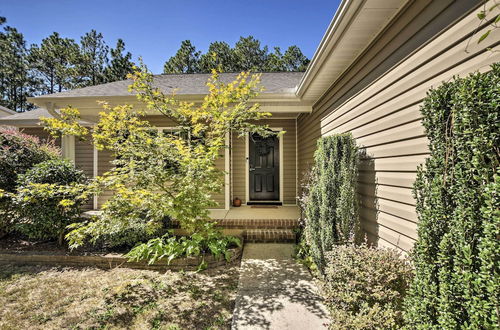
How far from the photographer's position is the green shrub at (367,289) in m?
1.65

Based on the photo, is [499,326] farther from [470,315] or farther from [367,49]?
[367,49]

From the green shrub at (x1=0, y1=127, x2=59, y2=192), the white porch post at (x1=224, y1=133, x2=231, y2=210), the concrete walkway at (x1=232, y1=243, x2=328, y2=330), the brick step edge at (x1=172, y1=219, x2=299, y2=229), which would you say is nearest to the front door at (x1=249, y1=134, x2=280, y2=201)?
the white porch post at (x1=224, y1=133, x2=231, y2=210)

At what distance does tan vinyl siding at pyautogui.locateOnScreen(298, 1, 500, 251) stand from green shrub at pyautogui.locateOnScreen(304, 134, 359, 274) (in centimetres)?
21

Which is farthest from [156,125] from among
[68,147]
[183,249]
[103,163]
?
[183,249]

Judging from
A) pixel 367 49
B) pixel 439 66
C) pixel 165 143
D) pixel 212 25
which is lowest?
pixel 165 143

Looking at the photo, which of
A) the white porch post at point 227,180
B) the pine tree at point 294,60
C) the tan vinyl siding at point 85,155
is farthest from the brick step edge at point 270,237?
the pine tree at point 294,60

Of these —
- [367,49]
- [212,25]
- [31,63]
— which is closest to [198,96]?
[367,49]

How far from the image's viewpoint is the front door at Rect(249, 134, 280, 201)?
21.6ft

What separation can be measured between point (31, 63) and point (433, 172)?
26.8 meters

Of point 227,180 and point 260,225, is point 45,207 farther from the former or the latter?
point 260,225

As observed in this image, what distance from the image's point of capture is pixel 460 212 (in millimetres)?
1207

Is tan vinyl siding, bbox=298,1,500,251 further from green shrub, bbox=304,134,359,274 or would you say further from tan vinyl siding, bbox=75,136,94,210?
tan vinyl siding, bbox=75,136,94,210

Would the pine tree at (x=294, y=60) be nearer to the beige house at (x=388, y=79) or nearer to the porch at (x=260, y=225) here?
the beige house at (x=388, y=79)

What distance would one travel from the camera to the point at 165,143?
359 cm
